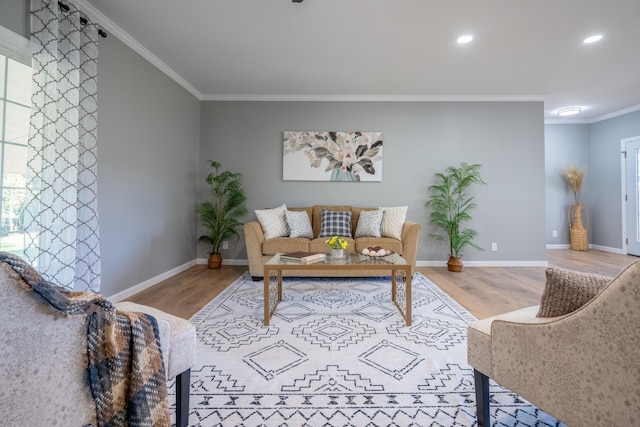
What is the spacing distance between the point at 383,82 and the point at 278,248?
8.60 feet

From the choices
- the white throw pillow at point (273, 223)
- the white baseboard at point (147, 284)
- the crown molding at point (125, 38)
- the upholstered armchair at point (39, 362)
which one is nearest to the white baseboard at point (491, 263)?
the white throw pillow at point (273, 223)

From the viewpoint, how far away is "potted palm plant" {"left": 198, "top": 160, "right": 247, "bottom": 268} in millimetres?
4078

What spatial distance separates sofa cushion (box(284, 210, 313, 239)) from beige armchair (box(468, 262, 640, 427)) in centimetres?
280

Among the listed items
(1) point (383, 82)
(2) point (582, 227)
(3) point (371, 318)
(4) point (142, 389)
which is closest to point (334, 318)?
(3) point (371, 318)

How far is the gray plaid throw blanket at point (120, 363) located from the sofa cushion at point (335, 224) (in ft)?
9.77

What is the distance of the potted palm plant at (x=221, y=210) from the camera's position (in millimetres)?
4078

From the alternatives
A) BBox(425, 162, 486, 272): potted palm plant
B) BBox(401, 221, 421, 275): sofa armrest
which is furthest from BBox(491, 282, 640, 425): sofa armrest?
BBox(425, 162, 486, 272): potted palm plant

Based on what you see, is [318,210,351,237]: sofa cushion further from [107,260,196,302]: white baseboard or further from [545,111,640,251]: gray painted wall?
[545,111,640,251]: gray painted wall

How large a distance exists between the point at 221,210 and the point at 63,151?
2.21 m

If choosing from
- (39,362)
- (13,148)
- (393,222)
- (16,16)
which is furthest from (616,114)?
(13,148)

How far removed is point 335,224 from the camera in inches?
151

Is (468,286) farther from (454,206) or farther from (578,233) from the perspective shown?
(578,233)

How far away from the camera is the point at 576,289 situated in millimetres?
872

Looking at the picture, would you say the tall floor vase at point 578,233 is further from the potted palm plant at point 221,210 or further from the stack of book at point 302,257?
the potted palm plant at point 221,210
